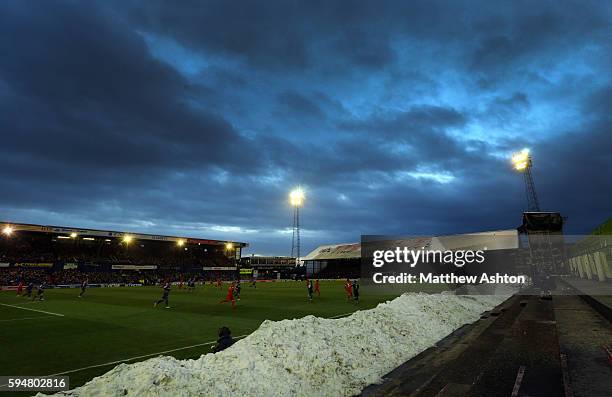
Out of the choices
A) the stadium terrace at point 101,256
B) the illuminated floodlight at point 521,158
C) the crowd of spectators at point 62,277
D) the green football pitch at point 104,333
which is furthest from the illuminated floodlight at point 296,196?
the green football pitch at point 104,333

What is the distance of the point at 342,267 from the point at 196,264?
38.7 m

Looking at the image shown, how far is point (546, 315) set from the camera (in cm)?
2102

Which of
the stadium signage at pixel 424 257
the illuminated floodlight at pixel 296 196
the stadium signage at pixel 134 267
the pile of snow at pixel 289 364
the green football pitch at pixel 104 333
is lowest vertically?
the green football pitch at pixel 104 333

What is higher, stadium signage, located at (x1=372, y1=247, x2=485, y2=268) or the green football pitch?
stadium signage, located at (x1=372, y1=247, x2=485, y2=268)

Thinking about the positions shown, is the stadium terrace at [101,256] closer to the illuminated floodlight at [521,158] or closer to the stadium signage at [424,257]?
the stadium signage at [424,257]

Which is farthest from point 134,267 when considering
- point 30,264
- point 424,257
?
point 424,257

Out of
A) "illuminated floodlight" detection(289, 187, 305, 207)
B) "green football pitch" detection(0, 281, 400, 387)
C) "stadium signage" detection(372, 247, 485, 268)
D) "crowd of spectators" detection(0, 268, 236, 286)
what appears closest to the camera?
"green football pitch" detection(0, 281, 400, 387)

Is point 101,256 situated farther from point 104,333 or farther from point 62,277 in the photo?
point 104,333

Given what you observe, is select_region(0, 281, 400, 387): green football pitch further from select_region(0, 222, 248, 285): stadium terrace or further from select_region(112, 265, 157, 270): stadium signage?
select_region(112, 265, 157, 270): stadium signage

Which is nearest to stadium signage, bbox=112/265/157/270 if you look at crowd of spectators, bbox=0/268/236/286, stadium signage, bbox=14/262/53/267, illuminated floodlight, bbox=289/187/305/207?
crowd of spectators, bbox=0/268/236/286

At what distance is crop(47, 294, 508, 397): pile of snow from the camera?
6625mm

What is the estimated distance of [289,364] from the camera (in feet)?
28.6

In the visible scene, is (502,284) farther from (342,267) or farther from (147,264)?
(147,264)

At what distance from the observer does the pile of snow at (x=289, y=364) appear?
662cm
